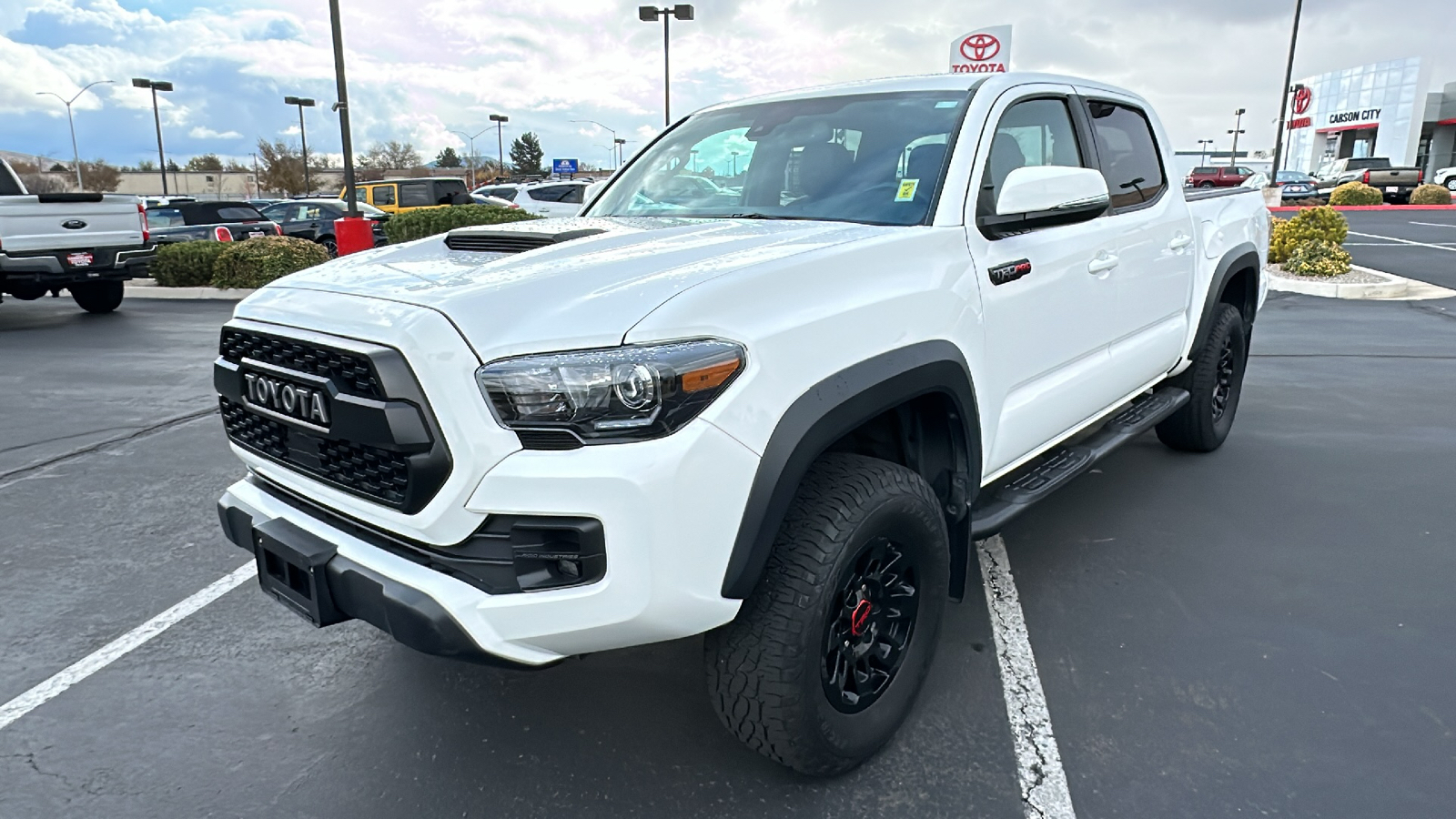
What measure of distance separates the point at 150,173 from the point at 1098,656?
108263 mm

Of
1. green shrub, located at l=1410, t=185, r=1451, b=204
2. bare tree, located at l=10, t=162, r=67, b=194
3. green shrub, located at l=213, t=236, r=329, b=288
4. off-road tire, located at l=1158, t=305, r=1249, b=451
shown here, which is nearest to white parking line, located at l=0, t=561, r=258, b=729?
off-road tire, located at l=1158, t=305, r=1249, b=451

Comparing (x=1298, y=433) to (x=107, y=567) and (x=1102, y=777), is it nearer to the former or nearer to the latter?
(x=1102, y=777)

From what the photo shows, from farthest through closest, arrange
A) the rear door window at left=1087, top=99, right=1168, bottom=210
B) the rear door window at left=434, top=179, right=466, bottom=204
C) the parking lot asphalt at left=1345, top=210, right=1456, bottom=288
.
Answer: the rear door window at left=434, top=179, right=466, bottom=204 < the parking lot asphalt at left=1345, top=210, right=1456, bottom=288 < the rear door window at left=1087, top=99, right=1168, bottom=210

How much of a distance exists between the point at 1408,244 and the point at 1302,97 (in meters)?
48.5

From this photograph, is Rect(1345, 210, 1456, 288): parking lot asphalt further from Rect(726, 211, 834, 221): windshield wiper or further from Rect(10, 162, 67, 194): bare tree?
Rect(10, 162, 67, 194): bare tree

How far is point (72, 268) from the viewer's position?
414 inches

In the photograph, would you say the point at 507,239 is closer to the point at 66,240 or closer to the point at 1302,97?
the point at 66,240

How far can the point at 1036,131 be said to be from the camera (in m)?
3.52

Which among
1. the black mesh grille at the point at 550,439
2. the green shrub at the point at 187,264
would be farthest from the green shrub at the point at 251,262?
the black mesh grille at the point at 550,439

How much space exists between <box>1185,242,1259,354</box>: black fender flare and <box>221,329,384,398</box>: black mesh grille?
3.98m

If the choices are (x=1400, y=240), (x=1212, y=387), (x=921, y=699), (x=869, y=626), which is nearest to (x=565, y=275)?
(x=869, y=626)

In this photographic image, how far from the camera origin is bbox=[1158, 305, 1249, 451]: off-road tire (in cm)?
477

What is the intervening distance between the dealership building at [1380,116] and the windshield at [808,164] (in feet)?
189

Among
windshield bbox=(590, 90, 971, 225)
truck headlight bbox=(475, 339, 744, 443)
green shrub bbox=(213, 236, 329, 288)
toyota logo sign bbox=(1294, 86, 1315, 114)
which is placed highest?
toyota logo sign bbox=(1294, 86, 1315, 114)
